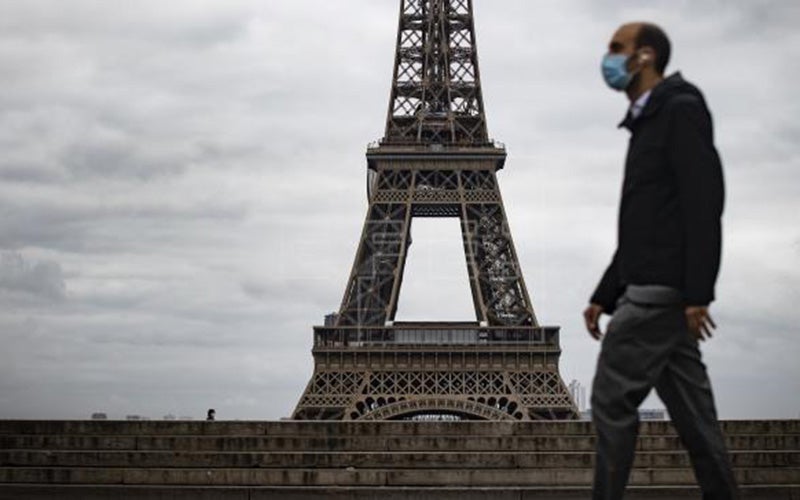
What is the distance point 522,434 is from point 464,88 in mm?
46362

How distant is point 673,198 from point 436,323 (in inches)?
2089

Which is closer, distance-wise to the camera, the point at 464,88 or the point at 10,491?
the point at 10,491

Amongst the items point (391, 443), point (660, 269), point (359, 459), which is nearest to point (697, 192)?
point (660, 269)

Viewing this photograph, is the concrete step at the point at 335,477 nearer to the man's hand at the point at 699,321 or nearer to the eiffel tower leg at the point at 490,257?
the man's hand at the point at 699,321

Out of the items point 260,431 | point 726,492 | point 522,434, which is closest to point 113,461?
point 260,431

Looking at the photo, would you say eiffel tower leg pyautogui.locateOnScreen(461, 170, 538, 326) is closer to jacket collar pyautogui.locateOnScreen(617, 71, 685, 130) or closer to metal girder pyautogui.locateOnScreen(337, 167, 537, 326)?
metal girder pyautogui.locateOnScreen(337, 167, 537, 326)

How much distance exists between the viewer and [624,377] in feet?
21.0

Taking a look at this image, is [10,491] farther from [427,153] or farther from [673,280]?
Answer: [427,153]

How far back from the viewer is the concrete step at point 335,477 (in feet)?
52.3

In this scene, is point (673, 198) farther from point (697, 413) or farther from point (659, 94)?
point (697, 413)

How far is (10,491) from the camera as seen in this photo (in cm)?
1538

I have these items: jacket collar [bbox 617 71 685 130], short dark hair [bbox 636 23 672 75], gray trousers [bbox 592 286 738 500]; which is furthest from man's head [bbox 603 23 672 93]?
gray trousers [bbox 592 286 738 500]

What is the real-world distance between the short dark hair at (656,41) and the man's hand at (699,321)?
152 cm

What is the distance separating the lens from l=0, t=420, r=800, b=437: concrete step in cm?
1905
